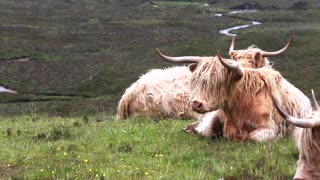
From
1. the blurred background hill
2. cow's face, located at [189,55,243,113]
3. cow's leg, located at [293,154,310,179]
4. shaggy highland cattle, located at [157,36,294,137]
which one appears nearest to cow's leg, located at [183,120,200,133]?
shaggy highland cattle, located at [157,36,294,137]

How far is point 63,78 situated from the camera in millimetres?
49406

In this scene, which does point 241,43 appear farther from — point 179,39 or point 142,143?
point 142,143

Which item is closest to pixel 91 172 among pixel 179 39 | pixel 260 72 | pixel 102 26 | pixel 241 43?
pixel 260 72

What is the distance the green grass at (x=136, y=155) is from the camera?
7000 mm

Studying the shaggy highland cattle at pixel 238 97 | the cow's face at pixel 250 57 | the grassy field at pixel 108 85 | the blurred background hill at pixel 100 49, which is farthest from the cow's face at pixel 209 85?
the blurred background hill at pixel 100 49

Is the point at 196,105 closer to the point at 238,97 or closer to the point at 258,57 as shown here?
the point at 238,97

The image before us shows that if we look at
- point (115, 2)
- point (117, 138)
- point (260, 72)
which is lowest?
point (115, 2)

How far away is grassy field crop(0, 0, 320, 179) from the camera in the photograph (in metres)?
7.51

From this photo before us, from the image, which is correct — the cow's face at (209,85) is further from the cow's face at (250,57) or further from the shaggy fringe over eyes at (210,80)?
the cow's face at (250,57)

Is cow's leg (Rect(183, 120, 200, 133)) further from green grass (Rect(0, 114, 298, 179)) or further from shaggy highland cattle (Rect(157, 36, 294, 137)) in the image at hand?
green grass (Rect(0, 114, 298, 179))

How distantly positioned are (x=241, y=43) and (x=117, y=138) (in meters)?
59.6

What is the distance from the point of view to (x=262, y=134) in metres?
8.93

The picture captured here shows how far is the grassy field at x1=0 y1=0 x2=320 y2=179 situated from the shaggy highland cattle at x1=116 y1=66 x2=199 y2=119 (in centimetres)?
96

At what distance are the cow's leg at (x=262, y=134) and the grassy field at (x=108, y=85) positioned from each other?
0.24 meters
